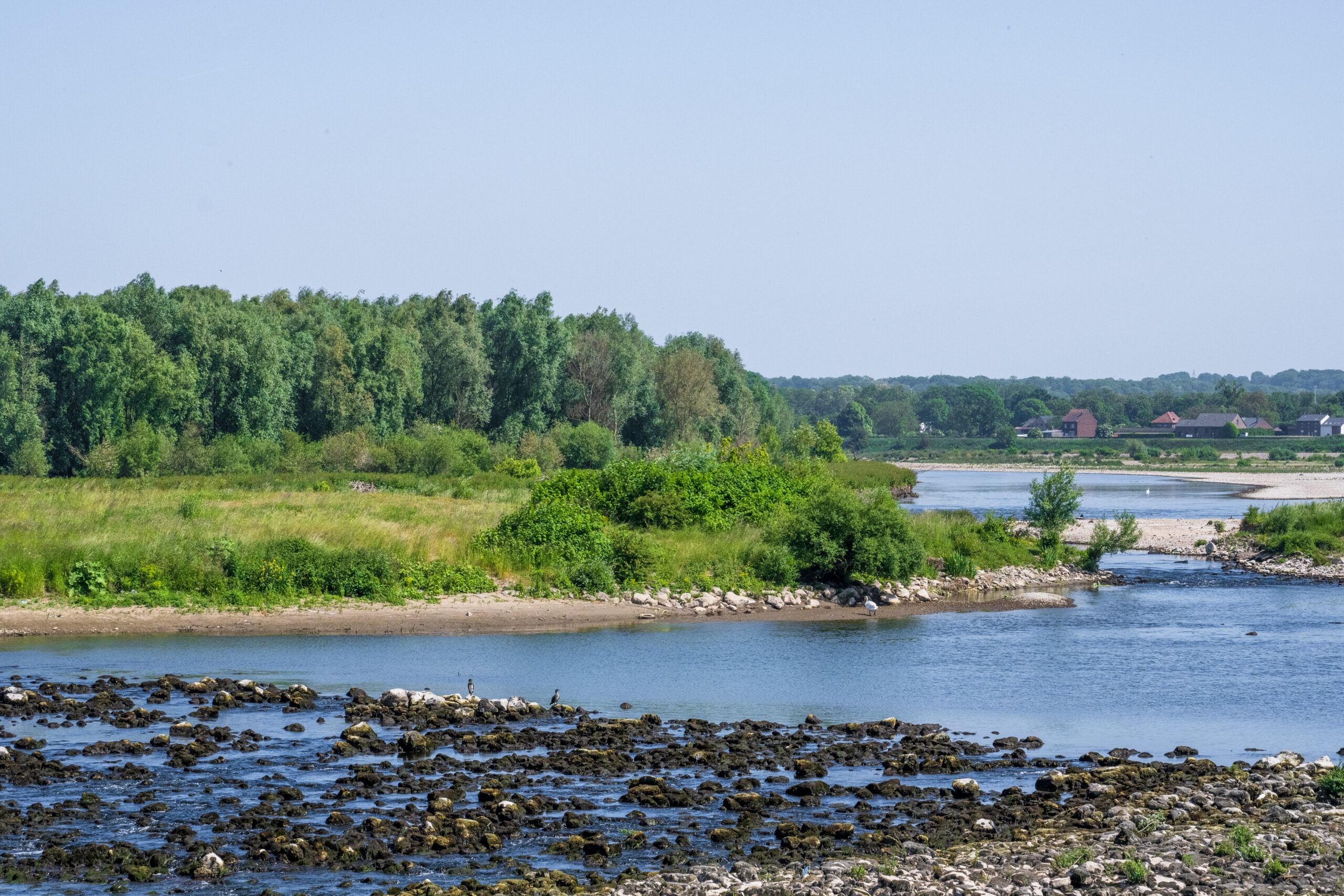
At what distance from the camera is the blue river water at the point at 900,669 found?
22938mm

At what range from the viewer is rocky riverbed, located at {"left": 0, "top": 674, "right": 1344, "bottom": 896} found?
44.9 feet

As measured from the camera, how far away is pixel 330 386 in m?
80.4

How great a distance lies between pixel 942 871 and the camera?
13586 mm

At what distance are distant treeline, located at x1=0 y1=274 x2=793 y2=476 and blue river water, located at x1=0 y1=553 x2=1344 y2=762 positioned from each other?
42.5 metres

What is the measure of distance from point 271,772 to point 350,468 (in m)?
57.9

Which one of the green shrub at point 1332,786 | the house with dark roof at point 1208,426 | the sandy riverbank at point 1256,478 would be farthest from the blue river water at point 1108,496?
the house with dark roof at point 1208,426

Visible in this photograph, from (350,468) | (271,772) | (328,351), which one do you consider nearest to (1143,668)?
(271,772)

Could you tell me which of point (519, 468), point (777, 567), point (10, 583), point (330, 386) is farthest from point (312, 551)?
point (330, 386)

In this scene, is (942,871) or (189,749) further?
(189,749)

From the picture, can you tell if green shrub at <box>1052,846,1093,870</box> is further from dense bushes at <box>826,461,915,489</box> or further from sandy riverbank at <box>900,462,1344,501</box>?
sandy riverbank at <box>900,462,1344,501</box>

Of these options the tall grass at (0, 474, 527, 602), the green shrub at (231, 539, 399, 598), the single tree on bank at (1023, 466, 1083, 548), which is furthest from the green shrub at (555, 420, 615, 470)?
the green shrub at (231, 539, 399, 598)

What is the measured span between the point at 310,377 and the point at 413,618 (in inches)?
2001

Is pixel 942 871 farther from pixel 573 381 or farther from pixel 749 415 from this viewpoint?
pixel 749 415

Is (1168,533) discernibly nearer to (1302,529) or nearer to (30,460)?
(1302,529)
